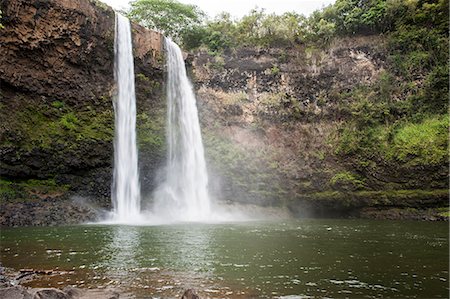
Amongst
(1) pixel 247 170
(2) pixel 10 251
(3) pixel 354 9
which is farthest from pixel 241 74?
(2) pixel 10 251

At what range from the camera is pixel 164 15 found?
38.0 m

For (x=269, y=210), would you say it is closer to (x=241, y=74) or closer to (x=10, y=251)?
(x=241, y=74)

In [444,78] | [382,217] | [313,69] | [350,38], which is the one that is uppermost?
[350,38]

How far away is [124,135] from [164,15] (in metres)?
20.2

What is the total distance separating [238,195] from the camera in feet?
78.9

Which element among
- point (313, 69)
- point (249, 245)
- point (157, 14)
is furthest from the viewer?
point (157, 14)

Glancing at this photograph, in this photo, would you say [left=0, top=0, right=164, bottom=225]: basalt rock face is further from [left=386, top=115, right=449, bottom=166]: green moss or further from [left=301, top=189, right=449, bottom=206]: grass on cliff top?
[left=386, top=115, right=449, bottom=166]: green moss

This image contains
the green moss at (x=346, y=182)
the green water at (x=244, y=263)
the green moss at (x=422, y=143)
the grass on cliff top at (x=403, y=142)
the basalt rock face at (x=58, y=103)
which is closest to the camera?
the green water at (x=244, y=263)

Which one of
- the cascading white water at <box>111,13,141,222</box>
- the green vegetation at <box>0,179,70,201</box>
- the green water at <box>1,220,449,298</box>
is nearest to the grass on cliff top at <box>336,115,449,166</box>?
the green water at <box>1,220,449,298</box>

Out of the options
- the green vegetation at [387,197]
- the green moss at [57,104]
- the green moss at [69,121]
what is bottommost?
the green vegetation at [387,197]

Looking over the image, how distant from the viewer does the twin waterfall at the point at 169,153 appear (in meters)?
21.1

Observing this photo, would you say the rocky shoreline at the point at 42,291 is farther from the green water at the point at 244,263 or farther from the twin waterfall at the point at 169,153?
the twin waterfall at the point at 169,153

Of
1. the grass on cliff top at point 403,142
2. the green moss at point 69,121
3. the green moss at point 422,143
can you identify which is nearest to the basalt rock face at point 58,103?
the green moss at point 69,121

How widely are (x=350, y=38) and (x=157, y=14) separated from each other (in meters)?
18.8
